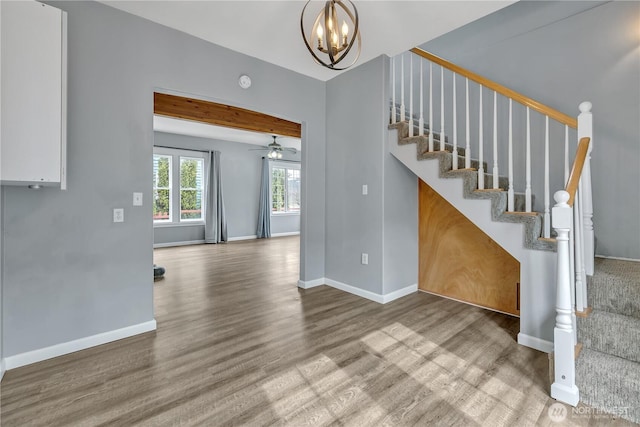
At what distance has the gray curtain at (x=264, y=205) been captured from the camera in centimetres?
837

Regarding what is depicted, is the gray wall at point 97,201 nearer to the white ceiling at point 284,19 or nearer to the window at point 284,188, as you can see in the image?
the white ceiling at point 284,19

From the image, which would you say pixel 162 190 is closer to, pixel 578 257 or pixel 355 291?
pixel 355 291

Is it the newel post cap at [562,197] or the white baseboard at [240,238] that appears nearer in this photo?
the newel post cap at [562,197]

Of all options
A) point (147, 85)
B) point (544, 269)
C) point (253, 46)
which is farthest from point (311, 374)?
point (253, 46)

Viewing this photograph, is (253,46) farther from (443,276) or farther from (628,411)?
(628,411)

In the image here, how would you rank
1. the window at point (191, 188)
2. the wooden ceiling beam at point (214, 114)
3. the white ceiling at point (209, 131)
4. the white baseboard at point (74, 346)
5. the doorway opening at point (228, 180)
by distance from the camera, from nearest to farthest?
the white baseboard at point (74, 346)
the wooden ceiling beam at point (214, 114)
the doorway opening at point (228, 180)
the white ceiling at point (209, 131)
the window at point (191, 188)

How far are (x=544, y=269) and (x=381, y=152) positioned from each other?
71.9 inches

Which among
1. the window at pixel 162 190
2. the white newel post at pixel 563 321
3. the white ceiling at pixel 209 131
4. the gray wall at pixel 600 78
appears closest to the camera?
the white newel post at pixel 563 321

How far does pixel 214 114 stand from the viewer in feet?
14.8

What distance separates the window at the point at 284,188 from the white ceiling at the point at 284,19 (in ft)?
19.5

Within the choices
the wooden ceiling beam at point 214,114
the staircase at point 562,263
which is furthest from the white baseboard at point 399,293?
the wooden ceiling beam at point 214,114

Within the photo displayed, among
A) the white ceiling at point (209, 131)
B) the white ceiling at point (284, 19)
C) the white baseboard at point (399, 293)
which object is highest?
the white ceiling at point (209, 131)

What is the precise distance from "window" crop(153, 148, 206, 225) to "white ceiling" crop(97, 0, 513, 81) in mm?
4740
